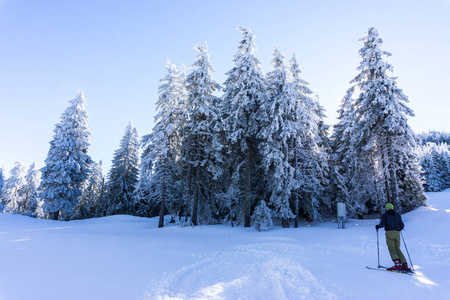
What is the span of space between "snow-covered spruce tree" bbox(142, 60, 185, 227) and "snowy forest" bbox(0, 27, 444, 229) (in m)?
0.10

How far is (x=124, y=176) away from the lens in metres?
36.0

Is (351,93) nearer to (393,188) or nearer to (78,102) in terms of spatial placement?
(393,188)

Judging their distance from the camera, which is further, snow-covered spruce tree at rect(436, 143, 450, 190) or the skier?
snow-covered spruce tree at rect(436, 143, 450, 190)

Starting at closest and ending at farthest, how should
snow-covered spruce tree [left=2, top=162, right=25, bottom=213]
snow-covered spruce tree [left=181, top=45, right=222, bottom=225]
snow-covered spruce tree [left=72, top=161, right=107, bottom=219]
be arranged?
snow-covered spruce tree [left=181, top=45, right=222, bottom=225] < snow-covered spruce tree [left=72, top=161, right=107, bottom=219] < snow-covered spruce tree [left=2, top=162, right=25, bottom=213]

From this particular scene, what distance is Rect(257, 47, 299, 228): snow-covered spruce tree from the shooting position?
16.7m

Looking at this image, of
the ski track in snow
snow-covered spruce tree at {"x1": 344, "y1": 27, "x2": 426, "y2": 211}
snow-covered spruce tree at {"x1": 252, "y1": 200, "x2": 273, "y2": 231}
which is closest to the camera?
the ski track in snow

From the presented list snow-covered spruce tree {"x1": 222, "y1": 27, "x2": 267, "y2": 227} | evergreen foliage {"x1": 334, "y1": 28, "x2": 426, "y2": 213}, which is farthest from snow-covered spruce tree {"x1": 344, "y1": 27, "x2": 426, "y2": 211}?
snow-covered spruce tree {"x1": 222, "y1": 27, "x2": 267, "y2": 227}

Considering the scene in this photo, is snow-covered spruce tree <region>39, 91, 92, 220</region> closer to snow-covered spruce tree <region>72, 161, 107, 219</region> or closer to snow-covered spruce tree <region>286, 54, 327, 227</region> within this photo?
snow-covered spruce tree <region>72, 161, 107, 219</region>

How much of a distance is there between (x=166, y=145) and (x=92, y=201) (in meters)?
35.6

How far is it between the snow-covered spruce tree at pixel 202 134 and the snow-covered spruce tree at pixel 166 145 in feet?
3.99

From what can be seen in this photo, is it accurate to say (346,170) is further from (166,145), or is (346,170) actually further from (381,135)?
(166,145)

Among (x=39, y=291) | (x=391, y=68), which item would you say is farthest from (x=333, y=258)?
(x=391, y=68)

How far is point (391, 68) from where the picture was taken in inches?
671

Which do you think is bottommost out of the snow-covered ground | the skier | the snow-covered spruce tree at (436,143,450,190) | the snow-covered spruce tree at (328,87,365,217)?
the snow-covered ground
